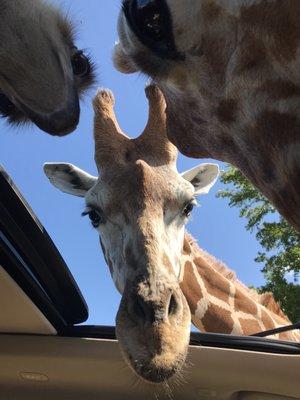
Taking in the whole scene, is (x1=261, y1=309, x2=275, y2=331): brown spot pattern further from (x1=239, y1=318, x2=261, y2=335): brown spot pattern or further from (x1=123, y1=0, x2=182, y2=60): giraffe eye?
(x1=123, y1=0, x2=182, y2=60): giraffe eye

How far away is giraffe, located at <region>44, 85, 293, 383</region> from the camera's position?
2.46 m

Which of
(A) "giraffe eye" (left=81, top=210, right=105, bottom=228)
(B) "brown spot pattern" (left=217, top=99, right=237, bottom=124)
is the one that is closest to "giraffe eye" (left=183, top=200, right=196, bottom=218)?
(A) "giraffe eye" (left=81, top=210, right=105, bottom=228)

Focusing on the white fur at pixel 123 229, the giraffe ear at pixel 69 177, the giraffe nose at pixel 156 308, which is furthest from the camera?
the giraffe ear at pixel 69 177

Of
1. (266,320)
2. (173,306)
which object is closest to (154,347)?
(173,306)

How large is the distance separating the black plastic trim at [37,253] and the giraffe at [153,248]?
27cm

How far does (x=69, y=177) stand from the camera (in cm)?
508

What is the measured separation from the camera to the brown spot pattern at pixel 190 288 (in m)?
4.66

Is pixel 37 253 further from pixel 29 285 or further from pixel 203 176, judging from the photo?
pixel 203 176

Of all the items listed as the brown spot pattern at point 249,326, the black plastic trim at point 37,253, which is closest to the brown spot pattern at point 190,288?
the brown spot pattern at point 249,326

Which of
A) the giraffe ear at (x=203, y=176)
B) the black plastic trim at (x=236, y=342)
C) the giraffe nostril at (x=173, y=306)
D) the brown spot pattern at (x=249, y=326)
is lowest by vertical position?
the brown spot pattern at (x=249, y=326)

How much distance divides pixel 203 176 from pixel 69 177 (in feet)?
4.21

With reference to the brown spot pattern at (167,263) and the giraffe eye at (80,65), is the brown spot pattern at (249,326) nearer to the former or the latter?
the brown spot pattern at (167,263)

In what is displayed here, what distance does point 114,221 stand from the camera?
3.94 metres

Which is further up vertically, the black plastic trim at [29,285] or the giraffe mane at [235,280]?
the black plastic trim at [29,285]
